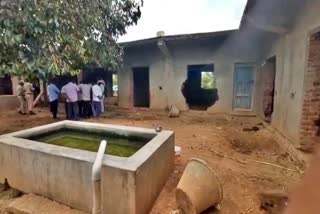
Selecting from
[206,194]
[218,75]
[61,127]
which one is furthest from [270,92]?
[61,127]

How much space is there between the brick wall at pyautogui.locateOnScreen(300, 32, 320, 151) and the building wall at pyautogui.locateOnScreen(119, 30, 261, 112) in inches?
176

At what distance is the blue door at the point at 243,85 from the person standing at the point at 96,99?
573cm

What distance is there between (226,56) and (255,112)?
2.64 meters

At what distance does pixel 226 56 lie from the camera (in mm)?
9641

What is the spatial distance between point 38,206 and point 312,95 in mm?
4932

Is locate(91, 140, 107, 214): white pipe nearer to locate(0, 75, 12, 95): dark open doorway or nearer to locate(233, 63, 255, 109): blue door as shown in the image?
locate(233, 63, 255, 109): blue door

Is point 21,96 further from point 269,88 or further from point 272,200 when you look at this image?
point 272,200

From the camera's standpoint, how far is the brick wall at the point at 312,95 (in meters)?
4.13

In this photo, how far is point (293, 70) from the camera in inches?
198

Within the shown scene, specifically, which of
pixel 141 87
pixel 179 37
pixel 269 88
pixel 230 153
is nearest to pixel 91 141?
pixel 230 153

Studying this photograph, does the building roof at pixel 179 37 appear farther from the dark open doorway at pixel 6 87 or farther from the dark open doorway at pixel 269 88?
the dark open doorway at pixel 6 87

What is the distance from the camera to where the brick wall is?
163 inches

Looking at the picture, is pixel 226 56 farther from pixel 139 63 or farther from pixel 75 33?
pixel 75 33

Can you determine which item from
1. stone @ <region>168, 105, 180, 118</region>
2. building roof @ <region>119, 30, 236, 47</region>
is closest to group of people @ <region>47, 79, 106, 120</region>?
building roof @ <region>119, 30, 236, 47</region>
